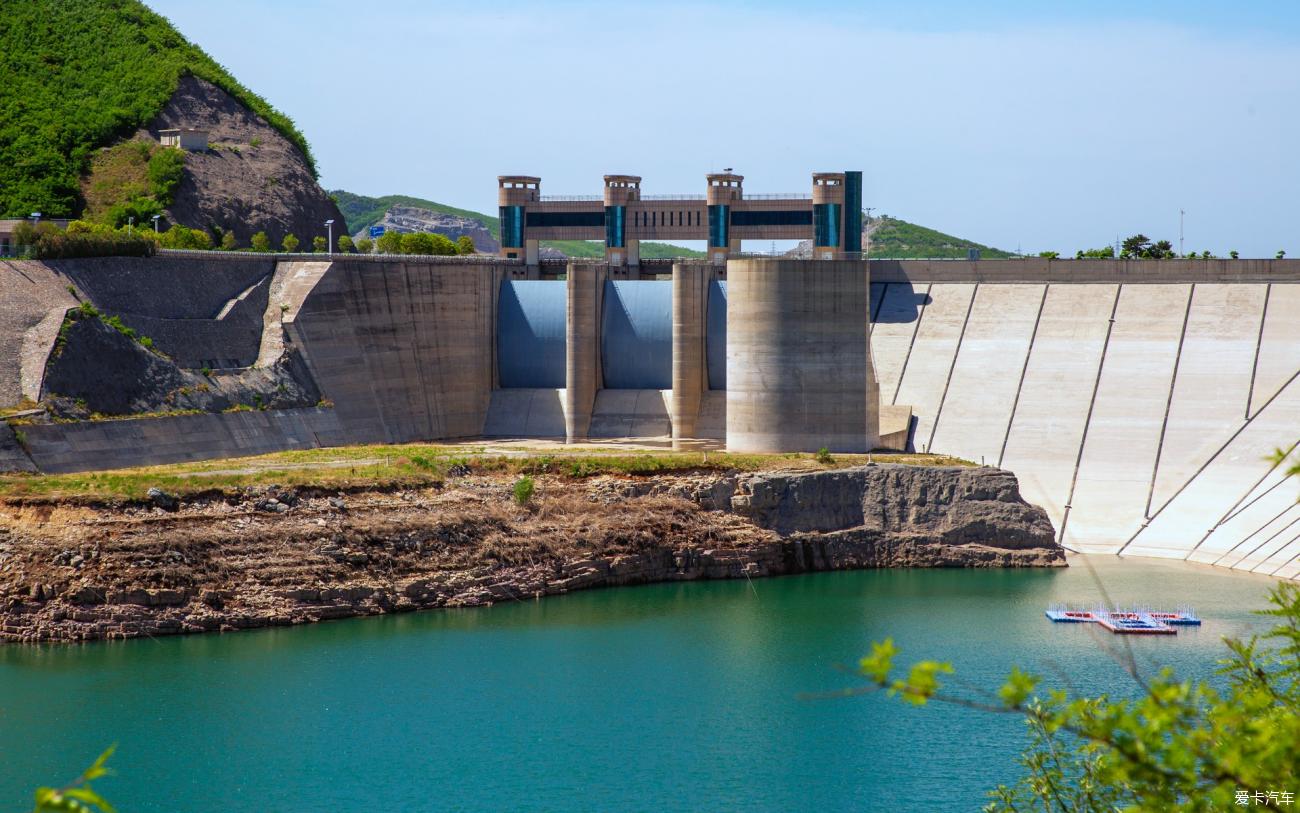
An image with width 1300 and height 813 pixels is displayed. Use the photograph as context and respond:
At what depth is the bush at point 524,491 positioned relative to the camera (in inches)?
2021

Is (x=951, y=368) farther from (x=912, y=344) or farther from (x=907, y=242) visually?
(x=907, y=242)

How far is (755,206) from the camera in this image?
79188 millimetres

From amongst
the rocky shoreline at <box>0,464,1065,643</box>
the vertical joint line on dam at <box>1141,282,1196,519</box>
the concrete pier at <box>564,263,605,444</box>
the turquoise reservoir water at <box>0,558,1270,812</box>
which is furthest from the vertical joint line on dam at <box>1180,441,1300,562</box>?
the concrete pier at <box>564,263,605,444</box>

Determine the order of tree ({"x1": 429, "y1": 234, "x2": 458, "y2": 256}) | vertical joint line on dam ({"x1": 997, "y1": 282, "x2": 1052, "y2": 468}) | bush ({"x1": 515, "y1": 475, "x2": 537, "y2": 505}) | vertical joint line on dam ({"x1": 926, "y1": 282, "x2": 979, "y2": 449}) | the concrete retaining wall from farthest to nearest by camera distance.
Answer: tree ({"x1": 429, "y1": 234, "x2": 458, "y2": 256}) < vertical joint line on dam ({"x1": 926, "y1": 282, "x2": 979, "y2": 449}) < vertical joint line on dam ({"x1": 997, "y1": 282, "x2": 1052, "y2": 468}) < bush ({"x1": 515, "y1": 475, "x2": 537, "y2": 505}) < the concrete retaining wall

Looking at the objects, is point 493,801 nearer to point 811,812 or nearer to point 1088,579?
point 811,812

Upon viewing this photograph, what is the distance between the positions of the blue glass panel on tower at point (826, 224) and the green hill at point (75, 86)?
102 ft

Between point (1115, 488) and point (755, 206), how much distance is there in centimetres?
2720

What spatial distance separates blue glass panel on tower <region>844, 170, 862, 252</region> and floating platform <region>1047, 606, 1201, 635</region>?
36407mm

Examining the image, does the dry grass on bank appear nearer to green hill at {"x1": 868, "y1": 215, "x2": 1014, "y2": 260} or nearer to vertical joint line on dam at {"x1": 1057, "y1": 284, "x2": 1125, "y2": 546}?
vertical joint line on dam at {"x1": 1057, "y1": 284, "x2": 1125, "y2": 546}

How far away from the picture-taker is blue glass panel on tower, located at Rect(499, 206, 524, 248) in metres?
80.2

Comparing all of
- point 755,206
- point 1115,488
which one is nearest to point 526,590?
point 1115,488

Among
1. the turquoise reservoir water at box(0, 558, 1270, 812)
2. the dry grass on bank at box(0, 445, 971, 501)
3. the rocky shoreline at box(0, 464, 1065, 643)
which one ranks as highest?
the dry grass on bank at box(0, 445, 971, 501)

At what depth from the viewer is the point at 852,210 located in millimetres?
79000

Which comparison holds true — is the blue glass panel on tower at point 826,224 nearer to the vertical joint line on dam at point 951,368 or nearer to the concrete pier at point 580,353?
the vertical joint line on dam at point 951,368
